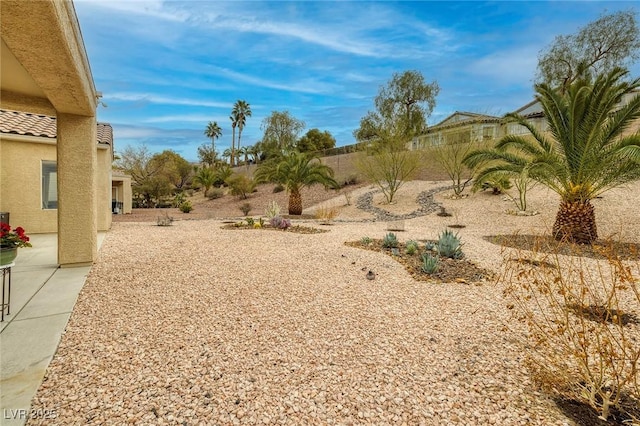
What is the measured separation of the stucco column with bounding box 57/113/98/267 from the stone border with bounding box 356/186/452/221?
13.1m

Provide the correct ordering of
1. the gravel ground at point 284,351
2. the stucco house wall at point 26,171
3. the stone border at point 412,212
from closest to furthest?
1. the gravel ground at point 284,351
2. the stucco house wall at point 26,171
3. the stone border at point 412,212

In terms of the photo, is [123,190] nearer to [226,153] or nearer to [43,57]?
[43,57]

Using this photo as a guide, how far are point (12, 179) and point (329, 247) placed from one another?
375 inches

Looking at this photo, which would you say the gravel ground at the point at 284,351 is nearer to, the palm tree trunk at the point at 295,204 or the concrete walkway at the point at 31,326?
the concrete walkway at the point at 31,326

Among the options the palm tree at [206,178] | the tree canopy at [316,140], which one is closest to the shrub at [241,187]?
the palm tree at [206,178]

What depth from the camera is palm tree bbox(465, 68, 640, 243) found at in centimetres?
768

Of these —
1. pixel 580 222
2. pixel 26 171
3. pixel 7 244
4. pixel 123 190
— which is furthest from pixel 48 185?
pixel 580 222

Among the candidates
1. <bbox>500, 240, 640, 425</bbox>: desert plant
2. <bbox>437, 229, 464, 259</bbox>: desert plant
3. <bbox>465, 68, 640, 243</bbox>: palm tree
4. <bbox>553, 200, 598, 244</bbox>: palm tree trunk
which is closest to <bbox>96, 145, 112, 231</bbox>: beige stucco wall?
<bbox>437, 229, 464, 259</bbox>: desert plant

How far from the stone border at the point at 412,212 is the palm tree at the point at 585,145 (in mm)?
7642

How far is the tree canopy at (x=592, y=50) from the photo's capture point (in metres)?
24.2

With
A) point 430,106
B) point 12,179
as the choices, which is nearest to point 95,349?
point 12,179

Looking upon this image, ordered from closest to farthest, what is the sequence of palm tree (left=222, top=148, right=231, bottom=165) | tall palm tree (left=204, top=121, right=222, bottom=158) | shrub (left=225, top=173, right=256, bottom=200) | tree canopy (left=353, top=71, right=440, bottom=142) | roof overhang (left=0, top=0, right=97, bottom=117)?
1. roof overhang (left=0, top=0, right=97, bottom=117)
2. shrub (left=225, top=173, right=256, bottom=200)
3. tree canopy (left=353, top=71, right=440, bottom=142)
4. palm tree (left=222, top=148, right=231, bottom=165)
5. tall palm tree (left=204, top=121, right=222, bottom=158)

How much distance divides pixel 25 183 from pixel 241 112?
4648cm

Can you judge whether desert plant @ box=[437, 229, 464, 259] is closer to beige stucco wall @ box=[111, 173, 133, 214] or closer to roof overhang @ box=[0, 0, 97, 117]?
roof overhang @ box=[0, 0, 97, 117]
